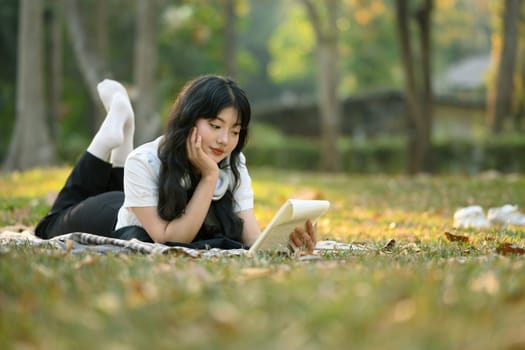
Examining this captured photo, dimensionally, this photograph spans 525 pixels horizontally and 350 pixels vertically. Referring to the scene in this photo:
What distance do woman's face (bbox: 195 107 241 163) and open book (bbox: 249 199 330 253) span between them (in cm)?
55

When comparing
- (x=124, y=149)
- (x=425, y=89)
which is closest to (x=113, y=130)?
(x=124, y=149)

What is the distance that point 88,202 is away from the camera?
212 inches

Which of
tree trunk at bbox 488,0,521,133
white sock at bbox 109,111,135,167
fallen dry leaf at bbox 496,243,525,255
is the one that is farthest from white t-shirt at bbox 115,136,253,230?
tree trunk at bbox 488,0,521,133

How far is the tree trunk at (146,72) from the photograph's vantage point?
14.7 metres

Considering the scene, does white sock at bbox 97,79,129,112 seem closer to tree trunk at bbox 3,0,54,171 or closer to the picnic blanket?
the picnic blanket

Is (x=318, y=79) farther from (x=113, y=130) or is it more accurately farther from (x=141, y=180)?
(x=141, y=180)

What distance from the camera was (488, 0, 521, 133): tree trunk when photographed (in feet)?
64.8

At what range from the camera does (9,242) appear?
4578 millimetres

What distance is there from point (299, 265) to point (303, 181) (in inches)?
356

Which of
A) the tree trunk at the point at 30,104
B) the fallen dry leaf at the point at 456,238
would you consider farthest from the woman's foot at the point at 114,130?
the tree trunk at the point at 30,104

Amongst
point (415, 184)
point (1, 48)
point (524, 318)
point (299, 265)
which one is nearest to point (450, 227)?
point (299, 265)

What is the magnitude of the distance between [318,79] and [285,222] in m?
16.5

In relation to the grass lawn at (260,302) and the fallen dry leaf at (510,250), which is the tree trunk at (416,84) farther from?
the grass lawn at (260,302)

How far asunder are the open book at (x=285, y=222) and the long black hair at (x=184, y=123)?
0.57 m
